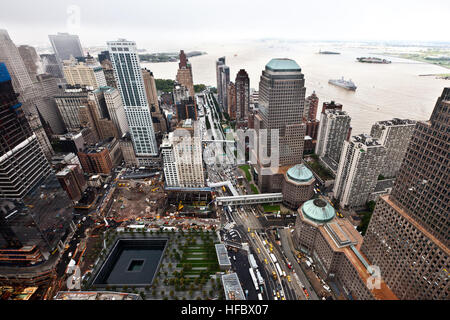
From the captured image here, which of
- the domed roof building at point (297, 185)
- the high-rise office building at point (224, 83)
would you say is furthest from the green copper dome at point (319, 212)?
the high-rise office building at point (224, 83)

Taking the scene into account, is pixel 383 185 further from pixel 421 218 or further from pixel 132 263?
pixel 132 263

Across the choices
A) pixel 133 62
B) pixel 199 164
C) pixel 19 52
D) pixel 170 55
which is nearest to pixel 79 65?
pixel 19 52

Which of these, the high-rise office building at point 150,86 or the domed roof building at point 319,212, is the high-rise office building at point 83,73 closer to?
the high-rise office building at point 150,86

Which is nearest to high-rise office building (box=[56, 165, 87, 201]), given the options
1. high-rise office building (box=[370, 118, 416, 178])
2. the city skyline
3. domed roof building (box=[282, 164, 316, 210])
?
the city skyline

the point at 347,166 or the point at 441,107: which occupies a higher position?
the point at 441,107

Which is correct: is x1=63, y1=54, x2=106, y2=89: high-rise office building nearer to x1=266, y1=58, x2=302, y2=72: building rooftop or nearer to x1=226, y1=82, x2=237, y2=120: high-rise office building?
x1=226, y1=82, x2=237, y2=120: high-rise office building
